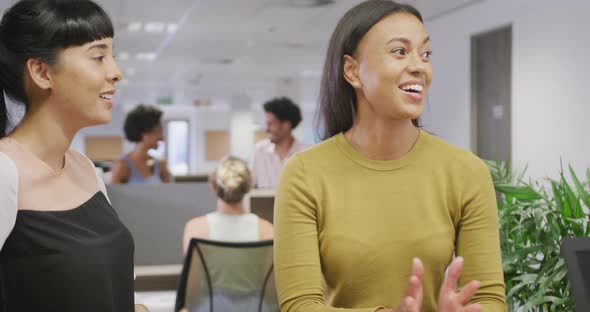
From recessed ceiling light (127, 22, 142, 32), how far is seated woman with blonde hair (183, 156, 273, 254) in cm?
580

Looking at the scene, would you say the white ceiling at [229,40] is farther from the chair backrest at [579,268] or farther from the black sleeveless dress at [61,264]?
the black sleeveless dress at [61,264]

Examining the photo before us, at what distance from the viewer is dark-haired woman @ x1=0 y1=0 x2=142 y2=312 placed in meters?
1.13

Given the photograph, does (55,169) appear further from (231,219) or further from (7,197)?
(231,219)

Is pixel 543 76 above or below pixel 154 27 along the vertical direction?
below

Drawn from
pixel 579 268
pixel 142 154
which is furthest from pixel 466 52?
pixel 579 268

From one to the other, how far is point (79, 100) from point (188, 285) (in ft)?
4.73

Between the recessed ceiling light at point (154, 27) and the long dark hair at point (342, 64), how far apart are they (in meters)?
7.57

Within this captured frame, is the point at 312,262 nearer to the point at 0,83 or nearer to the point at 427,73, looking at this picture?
the point at 427,73

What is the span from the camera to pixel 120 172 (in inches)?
178

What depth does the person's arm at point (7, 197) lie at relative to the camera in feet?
3.58

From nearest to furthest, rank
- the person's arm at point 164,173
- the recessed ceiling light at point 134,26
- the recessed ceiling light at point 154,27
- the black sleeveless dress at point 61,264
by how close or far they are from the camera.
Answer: the black sleeveless dress at point 61,264 < the person's arm at point 164,173 < the recessed ceiling light at point 134,26 < the recessed ceiling light at point 154,27

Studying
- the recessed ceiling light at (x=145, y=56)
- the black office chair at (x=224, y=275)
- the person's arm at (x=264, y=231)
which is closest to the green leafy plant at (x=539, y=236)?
the black office chair at (x=224, y=275)

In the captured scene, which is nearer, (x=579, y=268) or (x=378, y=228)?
(x=378, y=228)

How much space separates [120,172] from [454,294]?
12.3 feet
